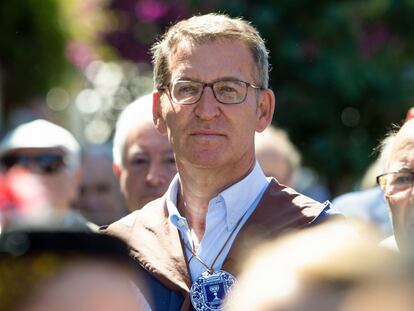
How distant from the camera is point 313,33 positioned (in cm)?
1276

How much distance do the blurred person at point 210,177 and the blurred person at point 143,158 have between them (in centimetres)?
160

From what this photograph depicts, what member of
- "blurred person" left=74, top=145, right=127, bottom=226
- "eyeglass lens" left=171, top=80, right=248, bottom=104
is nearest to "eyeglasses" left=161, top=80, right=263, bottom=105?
"eyeglass lens" left=171, top=80, right=248, bottom=104

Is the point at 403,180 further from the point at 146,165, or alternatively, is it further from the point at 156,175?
the point at 146,165

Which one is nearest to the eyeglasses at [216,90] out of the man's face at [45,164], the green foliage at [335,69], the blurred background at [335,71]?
the man's face at [45,164]

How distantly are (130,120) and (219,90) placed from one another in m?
2.07

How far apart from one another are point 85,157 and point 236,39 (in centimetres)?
566

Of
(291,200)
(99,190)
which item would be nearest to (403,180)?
(291,200)

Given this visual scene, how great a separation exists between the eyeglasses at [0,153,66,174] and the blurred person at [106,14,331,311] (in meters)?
2.35

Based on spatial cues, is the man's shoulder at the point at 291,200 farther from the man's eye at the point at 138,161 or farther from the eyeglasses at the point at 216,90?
the man's eye at the point at 138,161

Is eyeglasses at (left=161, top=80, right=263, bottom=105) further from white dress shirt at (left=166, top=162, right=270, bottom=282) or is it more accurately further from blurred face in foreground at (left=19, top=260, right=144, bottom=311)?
blurred face in foreground at (left=19, top=260, right=144, bottom=311)

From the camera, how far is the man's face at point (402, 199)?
4.61 meters

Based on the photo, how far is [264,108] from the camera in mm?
4859

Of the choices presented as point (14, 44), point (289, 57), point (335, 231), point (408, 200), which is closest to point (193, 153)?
point (408, 200)

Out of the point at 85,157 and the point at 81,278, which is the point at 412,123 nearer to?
the point at 81,278
